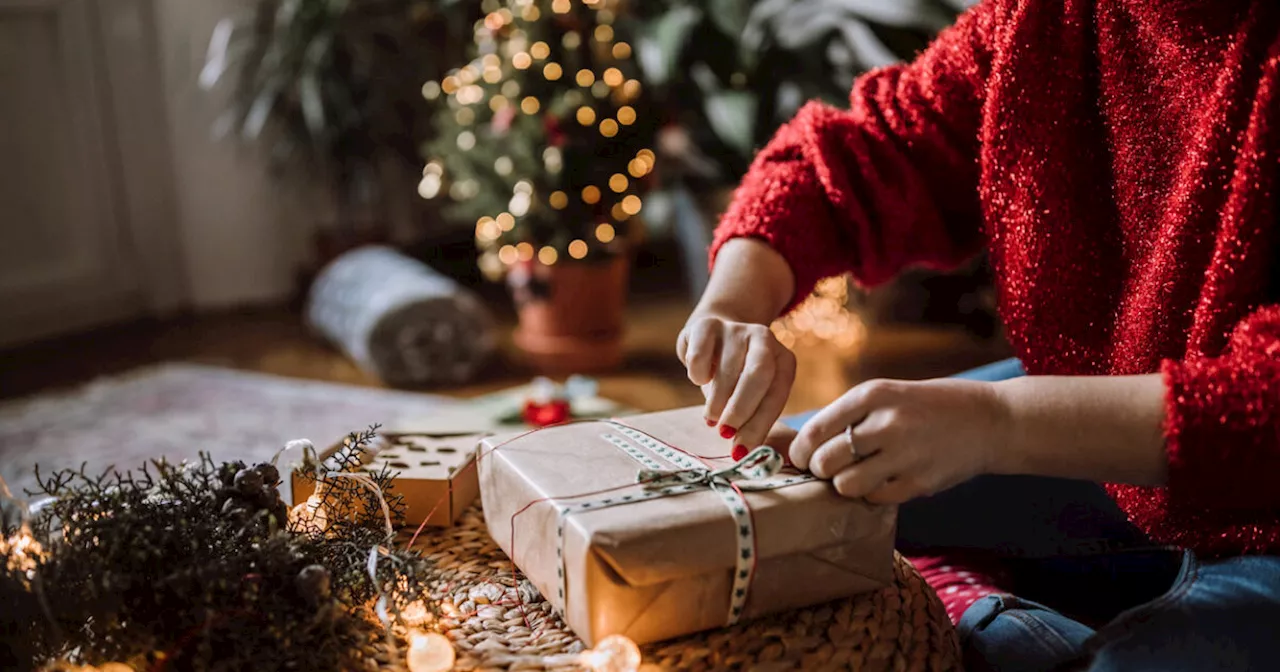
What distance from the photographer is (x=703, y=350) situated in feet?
2.40

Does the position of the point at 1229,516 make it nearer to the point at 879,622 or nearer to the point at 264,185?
the point at 879,622

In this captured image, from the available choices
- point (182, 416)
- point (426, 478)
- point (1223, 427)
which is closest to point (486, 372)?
point (182, 416)

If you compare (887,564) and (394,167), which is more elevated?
(394,167)

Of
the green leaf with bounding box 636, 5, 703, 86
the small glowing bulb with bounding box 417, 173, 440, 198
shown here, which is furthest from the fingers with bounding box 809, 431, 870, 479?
the small glowing bulb with bounding box 417, 173, 440, 198

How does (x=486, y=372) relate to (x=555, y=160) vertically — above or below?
below

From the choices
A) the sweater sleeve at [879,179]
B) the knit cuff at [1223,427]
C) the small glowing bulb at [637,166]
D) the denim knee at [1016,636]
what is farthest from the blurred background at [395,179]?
the knit cuff at [1223,427]

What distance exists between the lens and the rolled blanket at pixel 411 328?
2074mm

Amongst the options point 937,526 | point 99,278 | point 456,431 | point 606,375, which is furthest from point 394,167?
point 937,526

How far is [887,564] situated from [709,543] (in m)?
0.14

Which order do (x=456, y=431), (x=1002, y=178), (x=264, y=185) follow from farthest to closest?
(x=264, y=185), (x=456, y=431), (x=1002, y=178)

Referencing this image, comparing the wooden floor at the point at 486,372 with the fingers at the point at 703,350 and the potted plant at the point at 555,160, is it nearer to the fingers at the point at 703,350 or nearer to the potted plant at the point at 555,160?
the potted plant at the point at 555,160

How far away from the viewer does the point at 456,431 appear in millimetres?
999

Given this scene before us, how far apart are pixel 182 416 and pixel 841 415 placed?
5.09 feet

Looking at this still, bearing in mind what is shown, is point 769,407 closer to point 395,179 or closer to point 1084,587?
point 1084,587
